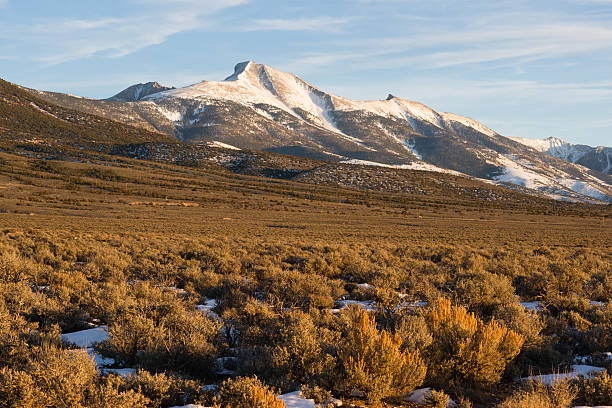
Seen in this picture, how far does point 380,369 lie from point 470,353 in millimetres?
1319

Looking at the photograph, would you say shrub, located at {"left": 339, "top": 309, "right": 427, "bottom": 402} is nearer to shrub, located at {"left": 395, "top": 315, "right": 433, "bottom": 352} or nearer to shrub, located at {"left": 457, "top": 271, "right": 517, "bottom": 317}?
shrub, located at {"left": 395, "top": 315, "right": 433, "bottom": 352}

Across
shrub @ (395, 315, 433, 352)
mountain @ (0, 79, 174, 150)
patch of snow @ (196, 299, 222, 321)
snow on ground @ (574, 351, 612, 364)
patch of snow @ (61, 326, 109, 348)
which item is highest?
mountain @ (0, 79, 174, 150)

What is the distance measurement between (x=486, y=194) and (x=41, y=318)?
331 ft

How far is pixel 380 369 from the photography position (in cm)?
432

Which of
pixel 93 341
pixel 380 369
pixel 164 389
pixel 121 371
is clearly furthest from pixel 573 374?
pixel 93 341

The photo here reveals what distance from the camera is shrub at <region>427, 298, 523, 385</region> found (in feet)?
15.6

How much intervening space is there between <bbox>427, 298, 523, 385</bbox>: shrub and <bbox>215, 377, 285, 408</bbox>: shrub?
2.25 m

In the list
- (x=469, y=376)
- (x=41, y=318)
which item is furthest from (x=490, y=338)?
(x=41, y=318)

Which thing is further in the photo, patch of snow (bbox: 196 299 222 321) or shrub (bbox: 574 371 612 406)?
patch of snow (bbox: 196 299 222 321)

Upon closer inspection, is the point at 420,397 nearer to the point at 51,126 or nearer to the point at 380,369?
the point at 380,369

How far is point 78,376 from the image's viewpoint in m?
3.96

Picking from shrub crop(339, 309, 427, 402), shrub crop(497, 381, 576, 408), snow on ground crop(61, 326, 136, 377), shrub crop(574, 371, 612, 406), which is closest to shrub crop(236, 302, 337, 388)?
shrub crop(339, 309, 427, 402)

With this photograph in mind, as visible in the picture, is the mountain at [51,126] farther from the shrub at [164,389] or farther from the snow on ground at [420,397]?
the snow on ground at [420,397]

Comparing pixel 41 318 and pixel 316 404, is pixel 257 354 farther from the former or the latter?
pixel 41 318
